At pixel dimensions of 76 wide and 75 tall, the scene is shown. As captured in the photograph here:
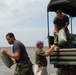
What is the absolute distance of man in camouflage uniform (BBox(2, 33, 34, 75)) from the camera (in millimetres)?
6613

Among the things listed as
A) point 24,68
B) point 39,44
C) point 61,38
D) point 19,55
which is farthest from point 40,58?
point 19,55

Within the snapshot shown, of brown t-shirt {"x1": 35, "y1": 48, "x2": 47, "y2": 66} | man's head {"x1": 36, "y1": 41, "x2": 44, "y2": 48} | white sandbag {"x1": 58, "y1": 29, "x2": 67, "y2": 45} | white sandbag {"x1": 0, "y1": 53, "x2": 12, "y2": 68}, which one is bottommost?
brown t-shirt {"x1": 35, "y1": 48, "x2": 47, "y2": 66}

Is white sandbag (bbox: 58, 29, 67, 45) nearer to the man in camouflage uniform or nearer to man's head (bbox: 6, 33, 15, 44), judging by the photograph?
the man in camouflage uniform

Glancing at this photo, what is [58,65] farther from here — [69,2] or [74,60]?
[69,2]

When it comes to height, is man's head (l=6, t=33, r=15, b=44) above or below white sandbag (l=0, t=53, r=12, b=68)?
above

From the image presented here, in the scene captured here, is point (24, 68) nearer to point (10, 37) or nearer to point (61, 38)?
point (10, 37)

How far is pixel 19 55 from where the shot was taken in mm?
6637

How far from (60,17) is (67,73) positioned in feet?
5.23

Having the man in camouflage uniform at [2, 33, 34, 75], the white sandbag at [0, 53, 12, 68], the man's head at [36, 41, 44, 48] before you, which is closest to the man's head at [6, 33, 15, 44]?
the man in camouflage uniform at [2, 33, 34, 75]

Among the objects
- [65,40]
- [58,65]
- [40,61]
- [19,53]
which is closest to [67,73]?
[58,65]

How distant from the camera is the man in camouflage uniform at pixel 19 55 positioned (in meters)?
6.61

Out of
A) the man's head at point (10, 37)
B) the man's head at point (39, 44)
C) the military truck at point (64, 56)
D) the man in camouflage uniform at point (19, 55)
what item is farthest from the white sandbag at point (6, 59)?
the man's head at point (39, 44)

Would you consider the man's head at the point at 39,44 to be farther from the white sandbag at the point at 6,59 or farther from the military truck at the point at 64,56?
the white sandbag at the point at 6,59

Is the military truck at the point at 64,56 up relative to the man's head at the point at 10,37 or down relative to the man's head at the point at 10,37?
down
